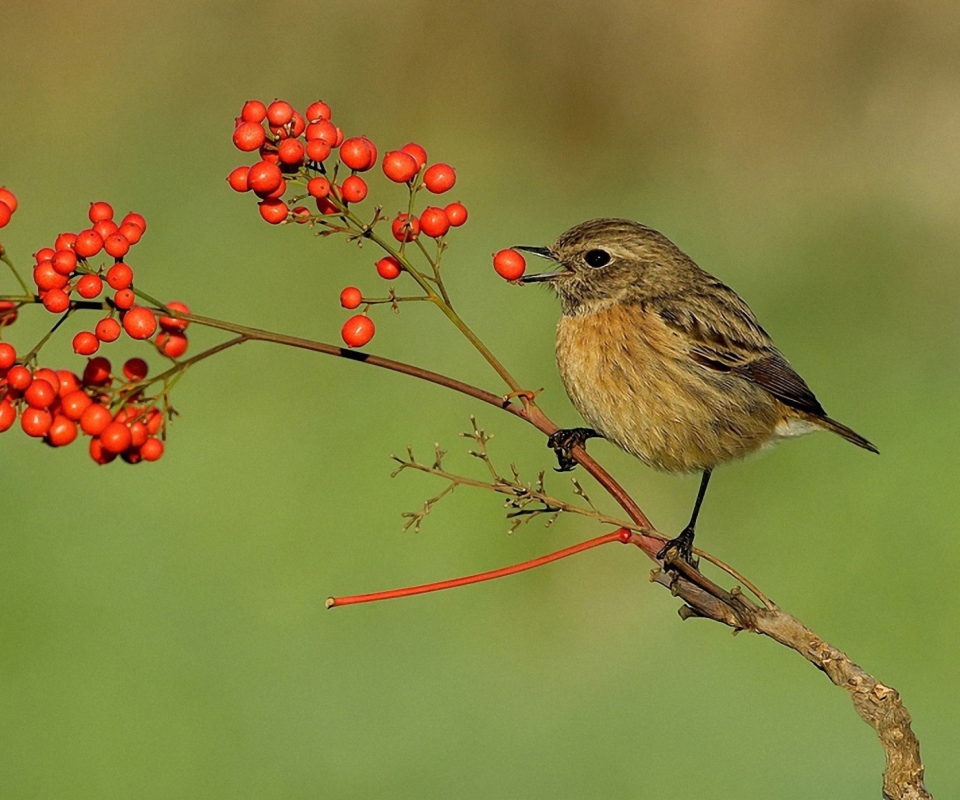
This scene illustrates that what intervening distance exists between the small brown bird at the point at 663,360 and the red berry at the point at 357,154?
120cm

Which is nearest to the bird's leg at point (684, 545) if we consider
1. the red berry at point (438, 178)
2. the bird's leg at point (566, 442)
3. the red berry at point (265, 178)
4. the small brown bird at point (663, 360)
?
the small brown bird at point (663, 360)

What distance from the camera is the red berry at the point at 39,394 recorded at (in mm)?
2529

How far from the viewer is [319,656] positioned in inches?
235

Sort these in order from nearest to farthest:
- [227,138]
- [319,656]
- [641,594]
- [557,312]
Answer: [319,656], [641,594], [557,312], [227,138]

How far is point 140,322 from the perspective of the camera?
2.30m

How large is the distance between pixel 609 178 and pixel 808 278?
1893 mm

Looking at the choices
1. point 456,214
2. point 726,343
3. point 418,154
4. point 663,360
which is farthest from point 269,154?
point 726,343

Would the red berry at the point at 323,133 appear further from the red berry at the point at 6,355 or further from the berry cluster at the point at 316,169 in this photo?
the red berry at the point at 6,355

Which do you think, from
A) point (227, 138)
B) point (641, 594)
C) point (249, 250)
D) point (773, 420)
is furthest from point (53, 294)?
point (227, 138)

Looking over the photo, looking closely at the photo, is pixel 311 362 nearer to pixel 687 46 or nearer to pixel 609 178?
pixel 609 178

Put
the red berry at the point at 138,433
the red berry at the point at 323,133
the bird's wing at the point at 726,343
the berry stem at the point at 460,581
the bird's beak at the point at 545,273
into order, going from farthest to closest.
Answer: the bird's wing at the point at 726,343
the bird's beak at the point at 545,273
the red berry at the point at 138,433
the red berry at the point at 323,133
the berry stem at the point at 460,581

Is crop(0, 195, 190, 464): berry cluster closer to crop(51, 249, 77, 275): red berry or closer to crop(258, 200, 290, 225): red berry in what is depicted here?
crop(51, 249, 77, 275): red berry

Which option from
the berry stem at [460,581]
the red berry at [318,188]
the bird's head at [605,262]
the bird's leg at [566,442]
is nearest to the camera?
the berry stem at [460,581]

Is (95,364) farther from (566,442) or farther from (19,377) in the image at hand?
(566,442)
